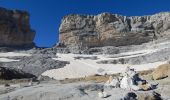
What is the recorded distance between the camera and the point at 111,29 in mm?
91625

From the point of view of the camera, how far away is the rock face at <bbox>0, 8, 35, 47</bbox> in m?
90.8

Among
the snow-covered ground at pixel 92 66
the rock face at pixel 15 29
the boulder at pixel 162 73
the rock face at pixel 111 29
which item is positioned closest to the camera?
the boulder at pixel 162 73

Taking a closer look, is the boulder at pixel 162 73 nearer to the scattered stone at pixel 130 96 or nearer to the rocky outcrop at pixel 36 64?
the scattered stone at pixel 130 96

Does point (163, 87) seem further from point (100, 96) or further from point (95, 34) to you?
point (95, 34)

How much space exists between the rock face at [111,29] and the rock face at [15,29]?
310 inches

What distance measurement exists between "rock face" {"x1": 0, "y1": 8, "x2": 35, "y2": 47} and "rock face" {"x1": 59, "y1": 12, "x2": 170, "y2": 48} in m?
7.87

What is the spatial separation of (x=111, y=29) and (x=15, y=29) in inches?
839

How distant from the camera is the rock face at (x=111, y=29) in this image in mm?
88688

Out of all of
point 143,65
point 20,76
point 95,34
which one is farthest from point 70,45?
point 20,76

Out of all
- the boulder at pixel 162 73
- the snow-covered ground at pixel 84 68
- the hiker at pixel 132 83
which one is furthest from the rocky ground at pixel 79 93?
the snow-covered ground at pixel 84 68

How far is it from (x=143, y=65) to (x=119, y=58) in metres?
7.72

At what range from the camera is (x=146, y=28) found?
3602 inches

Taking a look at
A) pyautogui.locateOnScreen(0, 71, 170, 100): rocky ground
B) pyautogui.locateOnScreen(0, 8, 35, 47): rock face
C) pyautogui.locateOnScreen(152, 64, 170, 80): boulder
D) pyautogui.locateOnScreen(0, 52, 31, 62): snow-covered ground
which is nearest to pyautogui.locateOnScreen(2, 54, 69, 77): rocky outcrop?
pyautogui.locateOnScreen(0, 52, 31, 62): snow-covered ground

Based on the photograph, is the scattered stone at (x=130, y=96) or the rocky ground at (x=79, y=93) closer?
the scattered stone at (x=130, y=96)
